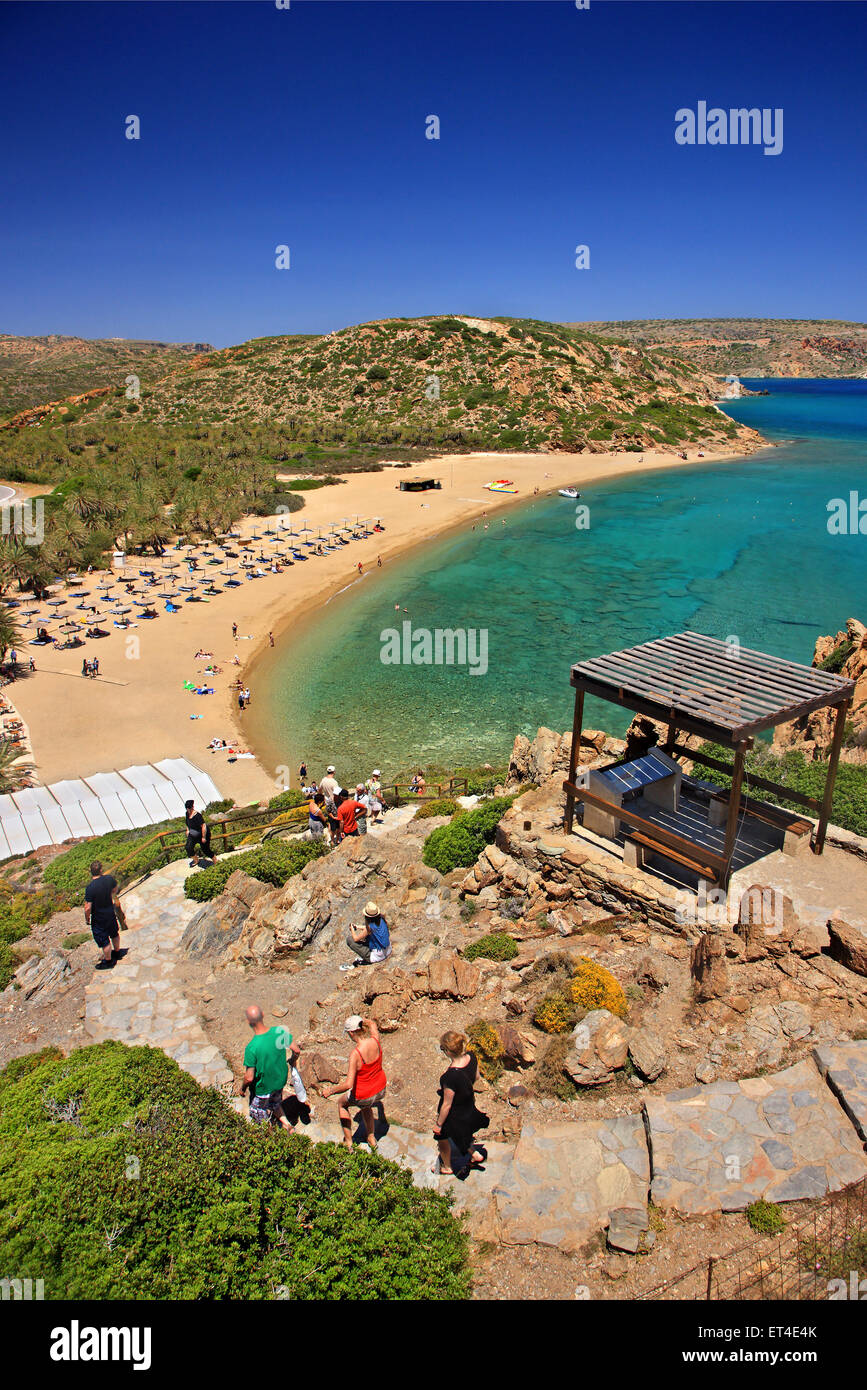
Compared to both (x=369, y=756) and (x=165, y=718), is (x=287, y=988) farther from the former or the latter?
(x=165, y=718)

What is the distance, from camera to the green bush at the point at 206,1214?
5164mm

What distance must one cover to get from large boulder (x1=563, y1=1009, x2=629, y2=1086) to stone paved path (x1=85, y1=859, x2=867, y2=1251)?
42 cm

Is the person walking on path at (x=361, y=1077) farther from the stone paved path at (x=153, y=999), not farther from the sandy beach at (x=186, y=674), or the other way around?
the sandy beach at (x=186, y=674)

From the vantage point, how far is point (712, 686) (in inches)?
360

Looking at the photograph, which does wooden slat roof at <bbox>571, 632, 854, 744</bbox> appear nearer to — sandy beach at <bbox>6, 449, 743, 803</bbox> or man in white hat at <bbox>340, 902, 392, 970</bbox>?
man in white hat at <bbox>340, 902, 392, 970</bbox>

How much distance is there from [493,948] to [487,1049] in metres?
1.67

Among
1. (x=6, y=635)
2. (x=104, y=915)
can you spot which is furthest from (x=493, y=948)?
(x=6, y=635)

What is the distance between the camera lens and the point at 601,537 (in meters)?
54.1

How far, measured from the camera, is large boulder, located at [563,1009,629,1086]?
23.0ft

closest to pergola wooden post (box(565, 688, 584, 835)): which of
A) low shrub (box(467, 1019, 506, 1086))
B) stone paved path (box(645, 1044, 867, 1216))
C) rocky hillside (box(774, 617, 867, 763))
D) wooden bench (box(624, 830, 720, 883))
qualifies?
wooden bench (box(624, 830, 720, 883))

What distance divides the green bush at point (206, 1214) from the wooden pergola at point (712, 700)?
491 centimetres

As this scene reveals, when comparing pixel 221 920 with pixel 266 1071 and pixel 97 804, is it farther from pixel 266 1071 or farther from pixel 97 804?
pixel 97 804

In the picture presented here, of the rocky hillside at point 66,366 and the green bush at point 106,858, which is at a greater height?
the rocky hillside at point 66,366

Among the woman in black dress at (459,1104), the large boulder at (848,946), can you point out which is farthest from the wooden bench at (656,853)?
the woman in black dress at (459,1104)
